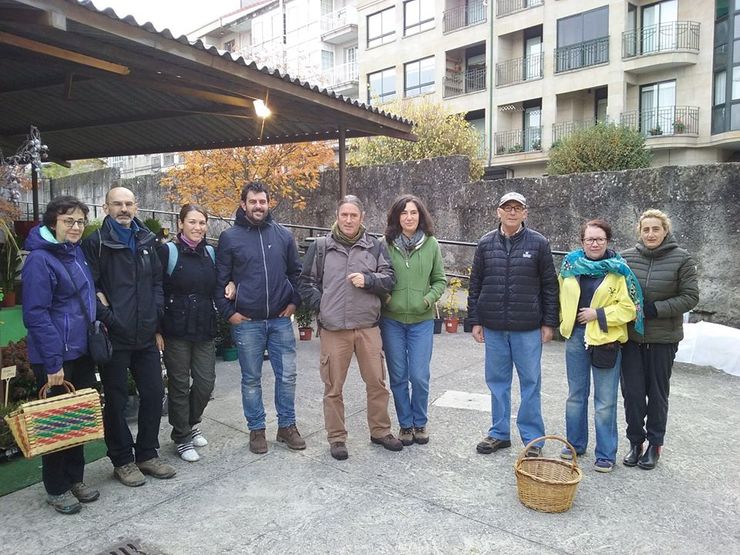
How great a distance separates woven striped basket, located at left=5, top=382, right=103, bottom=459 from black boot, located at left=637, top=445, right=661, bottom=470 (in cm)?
343

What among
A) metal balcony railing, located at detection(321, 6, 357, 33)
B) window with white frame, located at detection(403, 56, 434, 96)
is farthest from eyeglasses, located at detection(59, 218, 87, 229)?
metal balcony railing, located at detection(321, 6, 357, 33)

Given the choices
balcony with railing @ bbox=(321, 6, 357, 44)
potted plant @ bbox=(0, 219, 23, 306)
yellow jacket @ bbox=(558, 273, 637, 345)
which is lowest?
yellow jacket @ bbox=(558, 273, 637, 345)

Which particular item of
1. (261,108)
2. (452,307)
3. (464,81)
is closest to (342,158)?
(261,108)

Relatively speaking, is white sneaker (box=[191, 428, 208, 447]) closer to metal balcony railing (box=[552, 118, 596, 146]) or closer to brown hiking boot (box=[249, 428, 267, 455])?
brown hiking boot (box=[249, 428, 267, 455])

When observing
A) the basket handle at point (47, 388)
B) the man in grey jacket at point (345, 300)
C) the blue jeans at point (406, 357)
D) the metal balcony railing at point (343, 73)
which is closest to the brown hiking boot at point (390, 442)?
the man in grey jacket at point (345, 300)

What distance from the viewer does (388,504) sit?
133 inches

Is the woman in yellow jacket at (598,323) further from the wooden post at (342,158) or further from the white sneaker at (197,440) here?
the wooden post at (342,158)

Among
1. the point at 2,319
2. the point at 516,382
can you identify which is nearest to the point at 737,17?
the point at 516,382

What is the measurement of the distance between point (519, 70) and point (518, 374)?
67.3 feet

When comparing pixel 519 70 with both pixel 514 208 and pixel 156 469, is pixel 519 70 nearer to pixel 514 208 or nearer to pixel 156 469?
pixel 514 208

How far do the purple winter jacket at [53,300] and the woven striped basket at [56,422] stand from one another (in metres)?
0.19

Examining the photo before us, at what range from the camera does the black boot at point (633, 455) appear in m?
3.88

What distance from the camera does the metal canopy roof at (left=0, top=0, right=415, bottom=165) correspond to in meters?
4.17

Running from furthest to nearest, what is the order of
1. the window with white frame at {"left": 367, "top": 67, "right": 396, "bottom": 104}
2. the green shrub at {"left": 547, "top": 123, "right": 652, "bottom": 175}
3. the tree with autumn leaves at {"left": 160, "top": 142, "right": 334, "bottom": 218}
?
the window with white frame at {"left": 367, "top": 67, "right": 396, "bottom": 104} → the green shrub at {"left": 547, "top": 123, "right": 652, "bottom": 175} → the tree with autumn leaves at {"left": 160, "top": 142, "right": 334, "bottom": 218}
